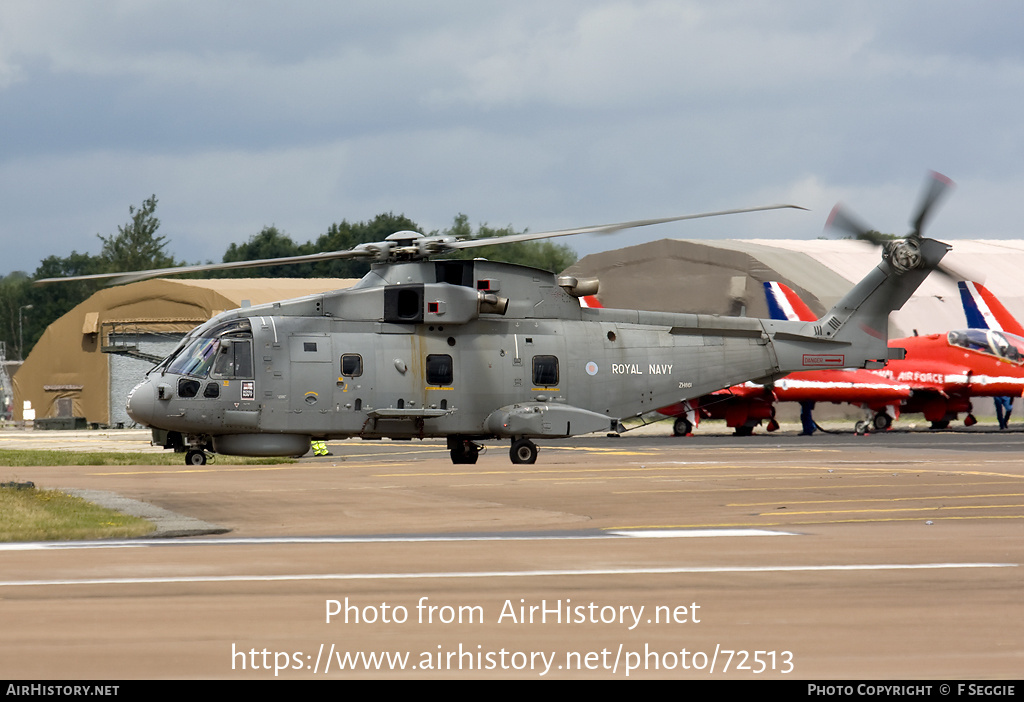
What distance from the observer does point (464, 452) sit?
1142 inches

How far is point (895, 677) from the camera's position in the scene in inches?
322

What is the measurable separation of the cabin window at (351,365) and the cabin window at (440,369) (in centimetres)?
149

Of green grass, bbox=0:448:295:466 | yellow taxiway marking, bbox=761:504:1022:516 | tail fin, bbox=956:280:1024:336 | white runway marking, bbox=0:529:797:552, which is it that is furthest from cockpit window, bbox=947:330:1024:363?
white runway marking, bbox=0:529:797:552

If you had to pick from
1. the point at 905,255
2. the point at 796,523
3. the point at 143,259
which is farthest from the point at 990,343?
the point at 143,259

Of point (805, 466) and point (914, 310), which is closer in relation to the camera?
point (805, 466)

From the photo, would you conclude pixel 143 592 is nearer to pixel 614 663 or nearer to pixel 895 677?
pixel 614 663

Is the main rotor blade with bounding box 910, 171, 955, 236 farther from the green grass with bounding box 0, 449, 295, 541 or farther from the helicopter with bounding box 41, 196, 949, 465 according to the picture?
the green grass with bounding box 0, 449, 295, 541

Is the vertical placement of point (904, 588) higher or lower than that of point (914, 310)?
lower

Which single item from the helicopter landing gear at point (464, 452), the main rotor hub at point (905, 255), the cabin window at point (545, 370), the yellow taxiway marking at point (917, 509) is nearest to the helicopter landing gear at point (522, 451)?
the helicopter landing gear at point (464, 452)

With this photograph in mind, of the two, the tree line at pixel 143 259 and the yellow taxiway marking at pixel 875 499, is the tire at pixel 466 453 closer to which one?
the yellow taxiway marking at pixel 875 499

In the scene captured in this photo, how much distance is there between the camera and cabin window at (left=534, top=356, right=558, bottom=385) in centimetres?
2753

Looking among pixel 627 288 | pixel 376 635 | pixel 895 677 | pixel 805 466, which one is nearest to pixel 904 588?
pixel 895 677

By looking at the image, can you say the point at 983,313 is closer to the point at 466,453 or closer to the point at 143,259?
the point at 466,453
